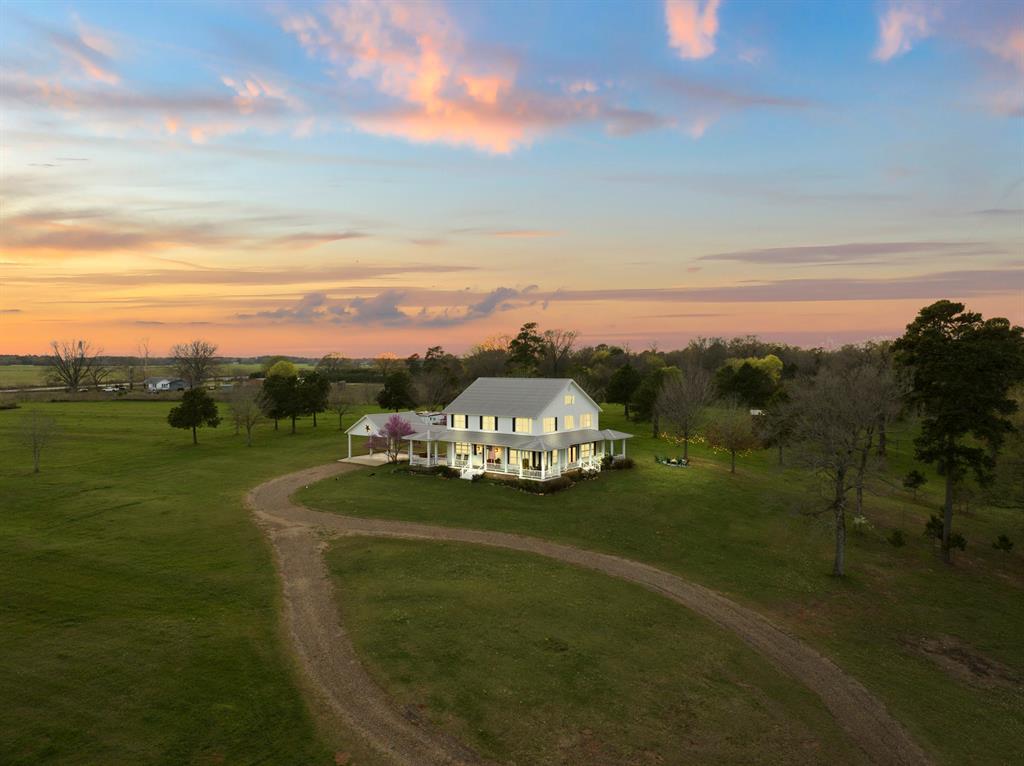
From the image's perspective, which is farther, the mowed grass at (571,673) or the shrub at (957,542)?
the shrub at (957,542)

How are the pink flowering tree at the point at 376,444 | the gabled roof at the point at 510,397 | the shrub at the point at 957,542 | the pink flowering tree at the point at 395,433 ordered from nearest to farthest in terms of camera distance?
the shrub at the point at 957,542 < the gabled roof at the point at 510,397 < the pink flowering tree at the point at 395,433 < the pink flowering tree at the point at 376,444

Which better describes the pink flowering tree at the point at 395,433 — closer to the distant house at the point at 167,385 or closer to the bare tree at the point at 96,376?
the distant house at the point at 167,385

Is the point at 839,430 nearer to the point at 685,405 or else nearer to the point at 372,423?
the point at 685,405

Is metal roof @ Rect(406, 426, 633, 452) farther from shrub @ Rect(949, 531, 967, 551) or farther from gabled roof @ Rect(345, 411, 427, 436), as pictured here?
shrub @ Rect(949, 531, 967, 551)

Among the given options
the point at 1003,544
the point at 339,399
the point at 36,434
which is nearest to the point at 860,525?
A: the point at 1003,544

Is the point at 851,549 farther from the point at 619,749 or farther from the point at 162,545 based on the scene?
the point at 162,545

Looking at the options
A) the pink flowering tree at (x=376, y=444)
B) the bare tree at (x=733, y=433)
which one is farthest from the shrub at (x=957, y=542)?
the pink flowering tree at (x=376, y=444)
